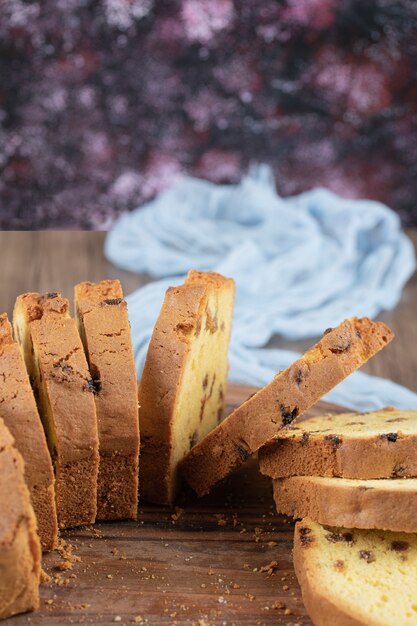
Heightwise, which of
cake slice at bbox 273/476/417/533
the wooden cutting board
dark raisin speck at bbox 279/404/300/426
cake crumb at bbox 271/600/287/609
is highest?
dark raisin speck at bbox 279/404/300/426

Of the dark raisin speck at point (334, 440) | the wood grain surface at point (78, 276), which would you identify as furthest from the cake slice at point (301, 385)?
the wood grain surface at point (78, 276)

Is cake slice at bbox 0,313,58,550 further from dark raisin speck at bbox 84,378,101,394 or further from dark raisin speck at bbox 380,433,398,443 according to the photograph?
dark raisin speck at bbox 380,433,398,443

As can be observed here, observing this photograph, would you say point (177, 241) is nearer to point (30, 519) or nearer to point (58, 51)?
point (58, 51)

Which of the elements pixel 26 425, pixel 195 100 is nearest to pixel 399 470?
pixel 26 425

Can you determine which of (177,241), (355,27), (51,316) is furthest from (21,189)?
(51,316)

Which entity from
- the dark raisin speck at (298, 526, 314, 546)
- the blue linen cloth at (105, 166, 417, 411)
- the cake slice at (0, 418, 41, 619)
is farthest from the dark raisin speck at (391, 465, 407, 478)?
the blue linen cloth at (105, 166, 417, 411)
